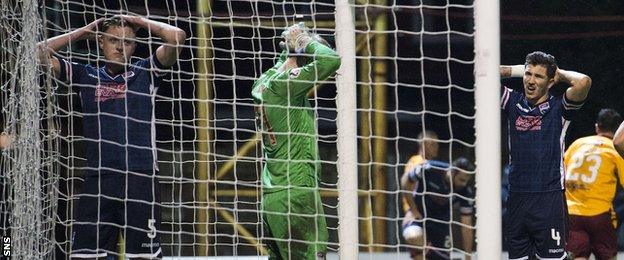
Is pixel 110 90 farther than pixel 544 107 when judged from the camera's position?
No

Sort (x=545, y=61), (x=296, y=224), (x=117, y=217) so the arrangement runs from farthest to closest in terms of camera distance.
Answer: (x=545, y=61), (x=117, y=217), (x=296, y=224)

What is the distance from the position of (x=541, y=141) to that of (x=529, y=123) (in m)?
0.14

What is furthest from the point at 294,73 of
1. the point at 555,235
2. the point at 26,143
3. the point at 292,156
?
the point at 555,235

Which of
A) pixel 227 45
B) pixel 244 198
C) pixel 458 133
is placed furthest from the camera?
pixel 458 133

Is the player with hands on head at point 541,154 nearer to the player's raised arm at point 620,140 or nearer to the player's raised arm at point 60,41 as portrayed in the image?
the player's raised arm at point 620,140

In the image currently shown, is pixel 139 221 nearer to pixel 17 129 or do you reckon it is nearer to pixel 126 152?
pixel 126 152

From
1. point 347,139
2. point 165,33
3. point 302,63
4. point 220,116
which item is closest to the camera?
point 347,139

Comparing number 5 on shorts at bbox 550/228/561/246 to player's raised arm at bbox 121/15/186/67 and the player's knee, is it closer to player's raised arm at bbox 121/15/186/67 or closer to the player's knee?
the player's knee

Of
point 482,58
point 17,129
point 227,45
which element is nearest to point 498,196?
point 482,58

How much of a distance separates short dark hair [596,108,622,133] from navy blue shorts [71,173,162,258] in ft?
12.6

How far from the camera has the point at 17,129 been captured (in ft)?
24.3

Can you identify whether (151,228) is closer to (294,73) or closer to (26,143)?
(26,143)

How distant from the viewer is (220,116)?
373 inches

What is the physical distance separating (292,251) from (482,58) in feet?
6.30
